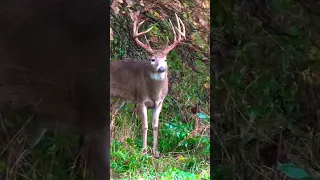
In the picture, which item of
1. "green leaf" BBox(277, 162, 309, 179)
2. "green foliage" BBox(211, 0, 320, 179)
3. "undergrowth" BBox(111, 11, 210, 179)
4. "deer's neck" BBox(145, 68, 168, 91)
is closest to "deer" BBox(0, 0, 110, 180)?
"green foliage" BBox(211, 0, 320, 179)

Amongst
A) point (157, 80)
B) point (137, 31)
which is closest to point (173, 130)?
point (157, 80)

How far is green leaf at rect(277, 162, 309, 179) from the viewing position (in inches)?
36.2

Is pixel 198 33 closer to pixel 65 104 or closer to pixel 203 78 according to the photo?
pixel 203 78

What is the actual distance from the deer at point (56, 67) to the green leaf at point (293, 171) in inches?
15.5

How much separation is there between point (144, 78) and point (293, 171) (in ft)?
13.3

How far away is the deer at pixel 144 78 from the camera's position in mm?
4797

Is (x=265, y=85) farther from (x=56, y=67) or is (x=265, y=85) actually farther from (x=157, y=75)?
(x=157, y=75)

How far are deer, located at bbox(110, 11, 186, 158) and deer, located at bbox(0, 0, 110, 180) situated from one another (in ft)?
11.9

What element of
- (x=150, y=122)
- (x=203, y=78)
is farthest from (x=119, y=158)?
(x=203, y=78)

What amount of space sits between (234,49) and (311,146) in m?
0.23

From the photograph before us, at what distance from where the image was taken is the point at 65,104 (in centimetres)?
108

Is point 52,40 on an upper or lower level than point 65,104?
upper

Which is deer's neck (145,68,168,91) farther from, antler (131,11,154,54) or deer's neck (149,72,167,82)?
antler (131,11,154,54)

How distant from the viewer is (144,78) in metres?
4.95
